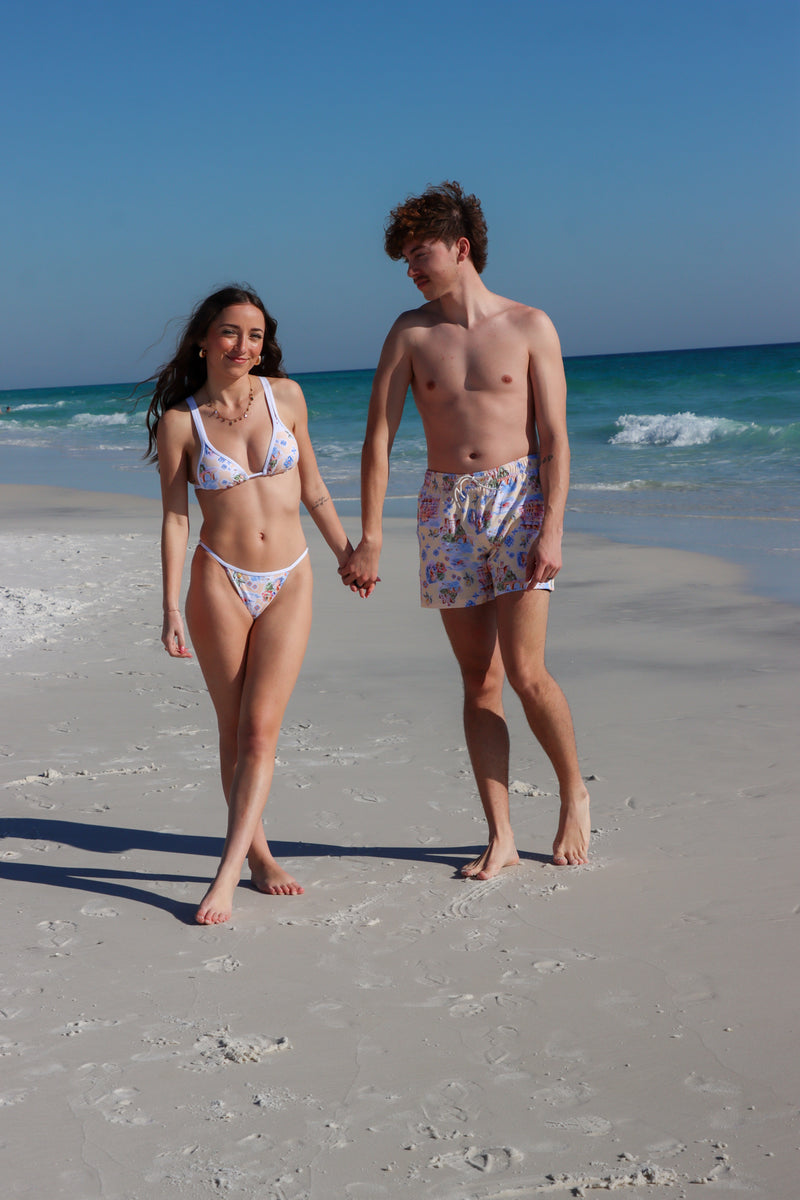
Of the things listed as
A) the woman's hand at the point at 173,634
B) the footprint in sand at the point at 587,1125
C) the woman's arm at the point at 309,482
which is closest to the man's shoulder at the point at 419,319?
the woman's arm at the point at 309,482

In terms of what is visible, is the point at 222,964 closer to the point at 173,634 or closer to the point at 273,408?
the point at 173,634

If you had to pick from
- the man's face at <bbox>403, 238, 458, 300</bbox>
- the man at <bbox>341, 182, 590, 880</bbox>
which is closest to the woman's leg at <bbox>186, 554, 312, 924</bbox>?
the man at <bbox>341, 182, 590, 880</bbox>

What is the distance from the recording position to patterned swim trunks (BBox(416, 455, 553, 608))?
145 inches

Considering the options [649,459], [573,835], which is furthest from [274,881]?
[649,459]

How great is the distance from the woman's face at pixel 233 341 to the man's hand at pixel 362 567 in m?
0.70

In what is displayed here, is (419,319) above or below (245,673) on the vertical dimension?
above

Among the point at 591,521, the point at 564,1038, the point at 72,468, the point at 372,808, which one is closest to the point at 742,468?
A: the point at 591,521

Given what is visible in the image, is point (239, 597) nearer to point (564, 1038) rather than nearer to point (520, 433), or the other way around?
point (520, 433)

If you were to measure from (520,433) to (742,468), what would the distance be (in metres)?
15.5

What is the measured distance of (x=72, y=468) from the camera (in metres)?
22.6

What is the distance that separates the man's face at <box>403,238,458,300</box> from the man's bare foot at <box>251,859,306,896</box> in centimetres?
193

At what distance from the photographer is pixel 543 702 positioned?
12.4ft

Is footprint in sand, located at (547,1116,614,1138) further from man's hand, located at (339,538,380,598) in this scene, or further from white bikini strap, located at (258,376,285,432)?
white bikini strap, located at (258,376,285,432)

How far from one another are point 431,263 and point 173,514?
3.75 ft
